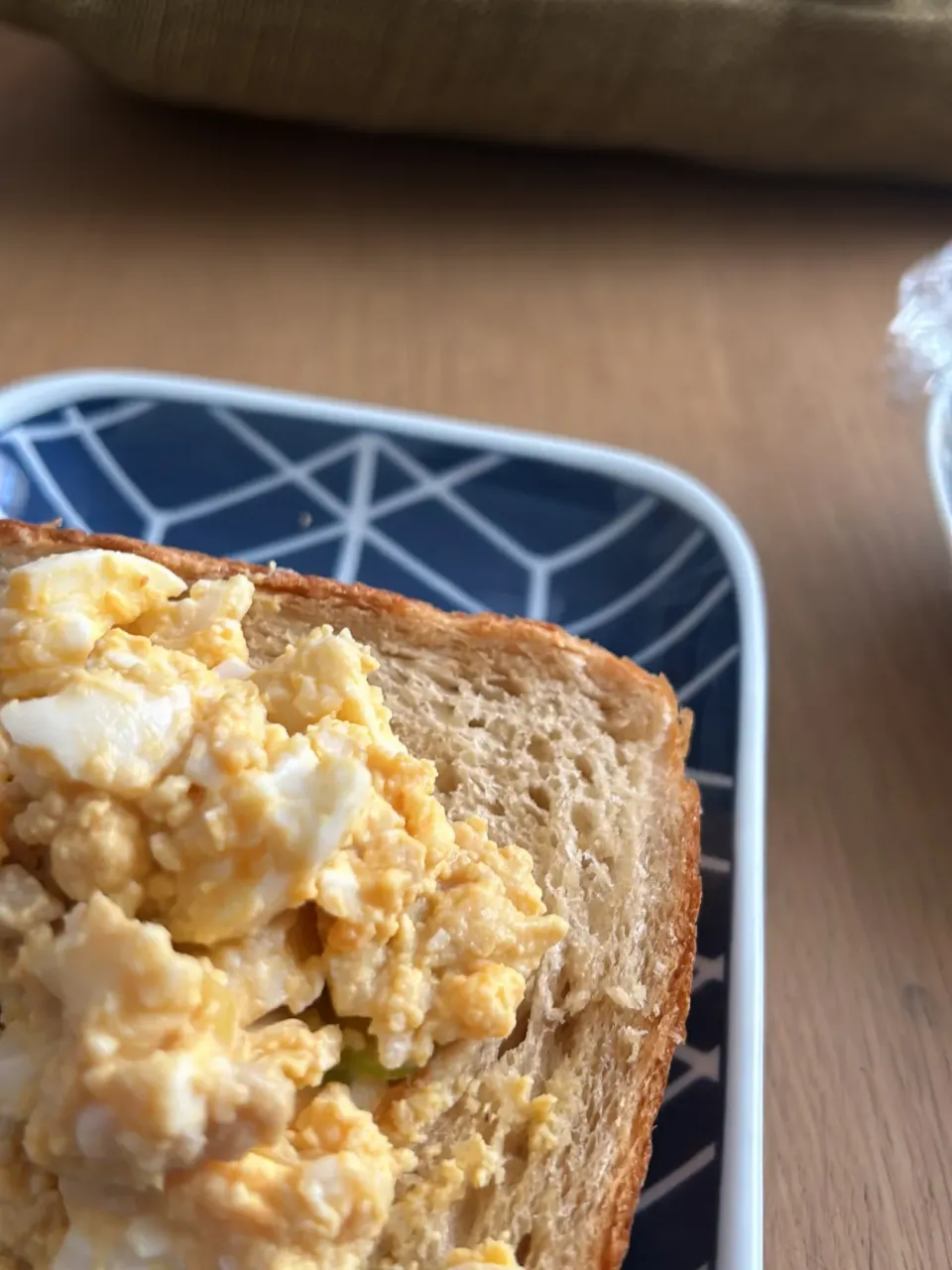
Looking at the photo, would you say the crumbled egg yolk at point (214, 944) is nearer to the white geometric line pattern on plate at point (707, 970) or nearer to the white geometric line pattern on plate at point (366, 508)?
the white geometric line pattern on plate at point (707, 970)

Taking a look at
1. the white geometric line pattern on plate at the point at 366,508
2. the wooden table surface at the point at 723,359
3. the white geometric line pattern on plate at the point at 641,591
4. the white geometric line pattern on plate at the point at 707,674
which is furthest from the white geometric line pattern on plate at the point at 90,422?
the white geometric line pattern on plate at the point at 707,674

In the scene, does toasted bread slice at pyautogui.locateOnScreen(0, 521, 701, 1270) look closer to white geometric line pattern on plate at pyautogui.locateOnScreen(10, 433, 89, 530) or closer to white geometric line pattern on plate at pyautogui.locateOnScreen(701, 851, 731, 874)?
white geometric line pattern on plate at pyautogui.locateOnScreen(701, 851, 731, 874)

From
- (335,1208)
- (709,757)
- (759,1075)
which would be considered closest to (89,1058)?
(335,1208)

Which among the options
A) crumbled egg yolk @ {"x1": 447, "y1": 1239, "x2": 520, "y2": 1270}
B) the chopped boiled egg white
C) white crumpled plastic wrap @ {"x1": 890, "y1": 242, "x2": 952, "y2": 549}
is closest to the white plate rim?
white crumpled plastic wrap @ {"x1": 890, "y1": 242, "x2": 952, "y2": 549}

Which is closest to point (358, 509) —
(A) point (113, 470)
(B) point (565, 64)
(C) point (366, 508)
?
(C) point (366, 508)

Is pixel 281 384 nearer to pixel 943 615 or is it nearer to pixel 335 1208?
pixel 943 615

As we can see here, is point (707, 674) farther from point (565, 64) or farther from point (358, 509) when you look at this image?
point (565, 64)
